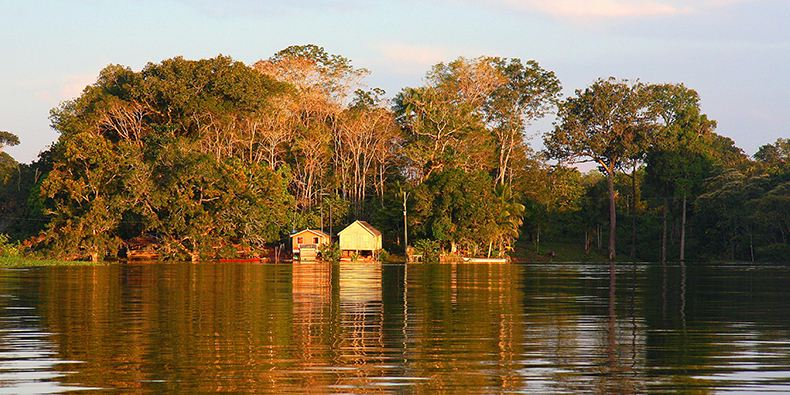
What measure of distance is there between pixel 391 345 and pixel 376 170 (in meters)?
64.4

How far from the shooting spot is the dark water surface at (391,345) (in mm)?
7672

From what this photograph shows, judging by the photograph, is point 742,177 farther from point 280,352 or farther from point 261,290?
point 280,352

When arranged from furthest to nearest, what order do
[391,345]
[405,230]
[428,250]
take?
1. [428,250]
2. [405,230]
3. [391,345]

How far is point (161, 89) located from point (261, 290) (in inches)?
1592

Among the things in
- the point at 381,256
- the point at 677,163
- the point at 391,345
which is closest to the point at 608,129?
the point at 677,163

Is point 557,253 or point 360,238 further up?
point 360,238

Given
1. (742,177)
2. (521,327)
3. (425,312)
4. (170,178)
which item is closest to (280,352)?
(521,327)

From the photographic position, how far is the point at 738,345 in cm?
1051

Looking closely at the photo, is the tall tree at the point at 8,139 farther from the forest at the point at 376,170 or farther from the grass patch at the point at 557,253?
the grass patch at the point at 557,253

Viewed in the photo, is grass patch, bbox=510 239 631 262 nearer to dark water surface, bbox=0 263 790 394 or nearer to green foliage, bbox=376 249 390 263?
green foliage, bbox=376 249 390 263

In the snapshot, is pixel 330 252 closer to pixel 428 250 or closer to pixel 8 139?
pixel 428 250

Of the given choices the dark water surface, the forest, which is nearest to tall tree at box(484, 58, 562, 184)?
the forest

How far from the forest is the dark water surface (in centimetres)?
3991

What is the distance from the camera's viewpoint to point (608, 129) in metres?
73.3
